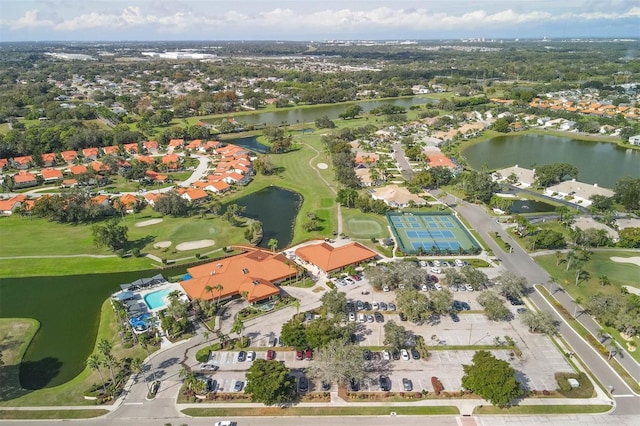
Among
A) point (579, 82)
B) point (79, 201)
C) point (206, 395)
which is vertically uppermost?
point (579, 82)

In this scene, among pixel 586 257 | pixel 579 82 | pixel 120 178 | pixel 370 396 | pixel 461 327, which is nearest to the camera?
pixel 370 396

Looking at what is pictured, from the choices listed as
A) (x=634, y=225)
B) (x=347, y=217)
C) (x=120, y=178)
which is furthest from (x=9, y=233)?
(x=634, y=225)

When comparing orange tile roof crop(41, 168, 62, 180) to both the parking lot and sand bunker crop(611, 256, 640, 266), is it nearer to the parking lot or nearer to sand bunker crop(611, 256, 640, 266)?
the parking lot

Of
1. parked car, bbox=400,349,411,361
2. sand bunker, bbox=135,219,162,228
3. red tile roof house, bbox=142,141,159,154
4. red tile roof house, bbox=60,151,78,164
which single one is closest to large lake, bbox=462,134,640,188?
parked car, bbox=400,349,411,361

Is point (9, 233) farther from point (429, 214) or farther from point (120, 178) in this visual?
point (429, 214)

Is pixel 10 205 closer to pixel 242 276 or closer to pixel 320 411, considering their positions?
pixel 242 276

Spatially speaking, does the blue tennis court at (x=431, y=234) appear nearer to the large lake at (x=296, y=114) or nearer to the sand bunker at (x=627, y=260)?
the sand bunker at (x=627, y=260)

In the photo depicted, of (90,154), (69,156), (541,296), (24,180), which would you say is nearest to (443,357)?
(541,296)

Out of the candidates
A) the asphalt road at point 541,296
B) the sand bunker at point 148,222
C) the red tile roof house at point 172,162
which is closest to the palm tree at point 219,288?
the sand bunker at point 148,222
